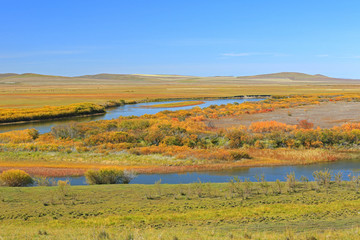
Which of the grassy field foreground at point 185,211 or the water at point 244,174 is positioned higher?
the grassy field foreground at point 185,211

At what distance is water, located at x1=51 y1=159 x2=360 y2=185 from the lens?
65.9 ft

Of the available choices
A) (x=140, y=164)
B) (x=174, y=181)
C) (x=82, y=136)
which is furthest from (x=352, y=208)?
(x=82, y=136)

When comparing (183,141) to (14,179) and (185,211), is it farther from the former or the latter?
(185,211)

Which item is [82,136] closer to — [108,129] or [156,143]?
[108,129]

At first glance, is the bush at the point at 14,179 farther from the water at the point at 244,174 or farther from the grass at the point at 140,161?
the grass at the point at 140,161

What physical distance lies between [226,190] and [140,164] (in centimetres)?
981

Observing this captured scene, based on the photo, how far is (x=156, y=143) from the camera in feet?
99.1

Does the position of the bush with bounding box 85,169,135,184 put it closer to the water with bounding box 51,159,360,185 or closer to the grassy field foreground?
the water with bounding box 51,159,360,185

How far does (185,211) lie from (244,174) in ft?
30.1

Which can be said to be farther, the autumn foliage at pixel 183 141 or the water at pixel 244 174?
the autumn foliage at pixel 183 141

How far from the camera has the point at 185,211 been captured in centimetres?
1298

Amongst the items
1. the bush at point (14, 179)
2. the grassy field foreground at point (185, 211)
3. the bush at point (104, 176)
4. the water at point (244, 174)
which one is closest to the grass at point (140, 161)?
the water at point (244, 174)

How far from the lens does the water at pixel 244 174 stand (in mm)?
20094

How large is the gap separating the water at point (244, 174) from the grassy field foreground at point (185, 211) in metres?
3.35
